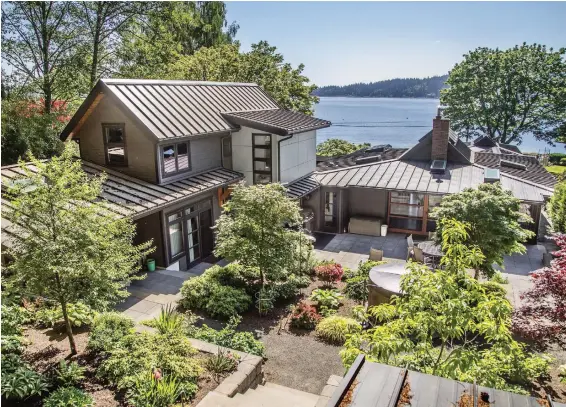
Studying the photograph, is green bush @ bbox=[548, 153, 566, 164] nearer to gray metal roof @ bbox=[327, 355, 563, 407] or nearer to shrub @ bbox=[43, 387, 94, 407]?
gray metal roof @ bbox=[327, 355, 563, 407]

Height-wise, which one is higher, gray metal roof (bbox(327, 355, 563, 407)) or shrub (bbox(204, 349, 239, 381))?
gray metal roof (bbox(327, 355, 563, 407))

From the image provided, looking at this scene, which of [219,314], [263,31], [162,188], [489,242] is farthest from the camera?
[263,31]

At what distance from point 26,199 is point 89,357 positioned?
3528mm

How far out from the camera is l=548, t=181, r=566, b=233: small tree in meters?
17.7

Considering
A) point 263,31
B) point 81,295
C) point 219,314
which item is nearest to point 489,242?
point 219,314

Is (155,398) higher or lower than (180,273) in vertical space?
higher

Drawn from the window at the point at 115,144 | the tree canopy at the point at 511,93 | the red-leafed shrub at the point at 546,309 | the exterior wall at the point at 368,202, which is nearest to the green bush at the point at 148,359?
the red-leafed shrub at the point at 546,309

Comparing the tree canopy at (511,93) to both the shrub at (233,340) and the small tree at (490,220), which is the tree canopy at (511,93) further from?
the shrub at (233,340)

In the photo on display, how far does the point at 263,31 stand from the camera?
31188 mm

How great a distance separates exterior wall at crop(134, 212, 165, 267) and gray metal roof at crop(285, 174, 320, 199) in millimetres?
6004

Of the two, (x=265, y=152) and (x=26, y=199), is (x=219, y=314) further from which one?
(x=265, y=152)

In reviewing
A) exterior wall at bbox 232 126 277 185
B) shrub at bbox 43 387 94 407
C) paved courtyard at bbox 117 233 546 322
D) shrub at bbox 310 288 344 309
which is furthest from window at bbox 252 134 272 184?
shrub at bbox 43 387 94 407

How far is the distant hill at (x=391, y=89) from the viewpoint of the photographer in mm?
135875

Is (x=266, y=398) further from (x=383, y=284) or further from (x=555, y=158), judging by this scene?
(x=555, y=158)
